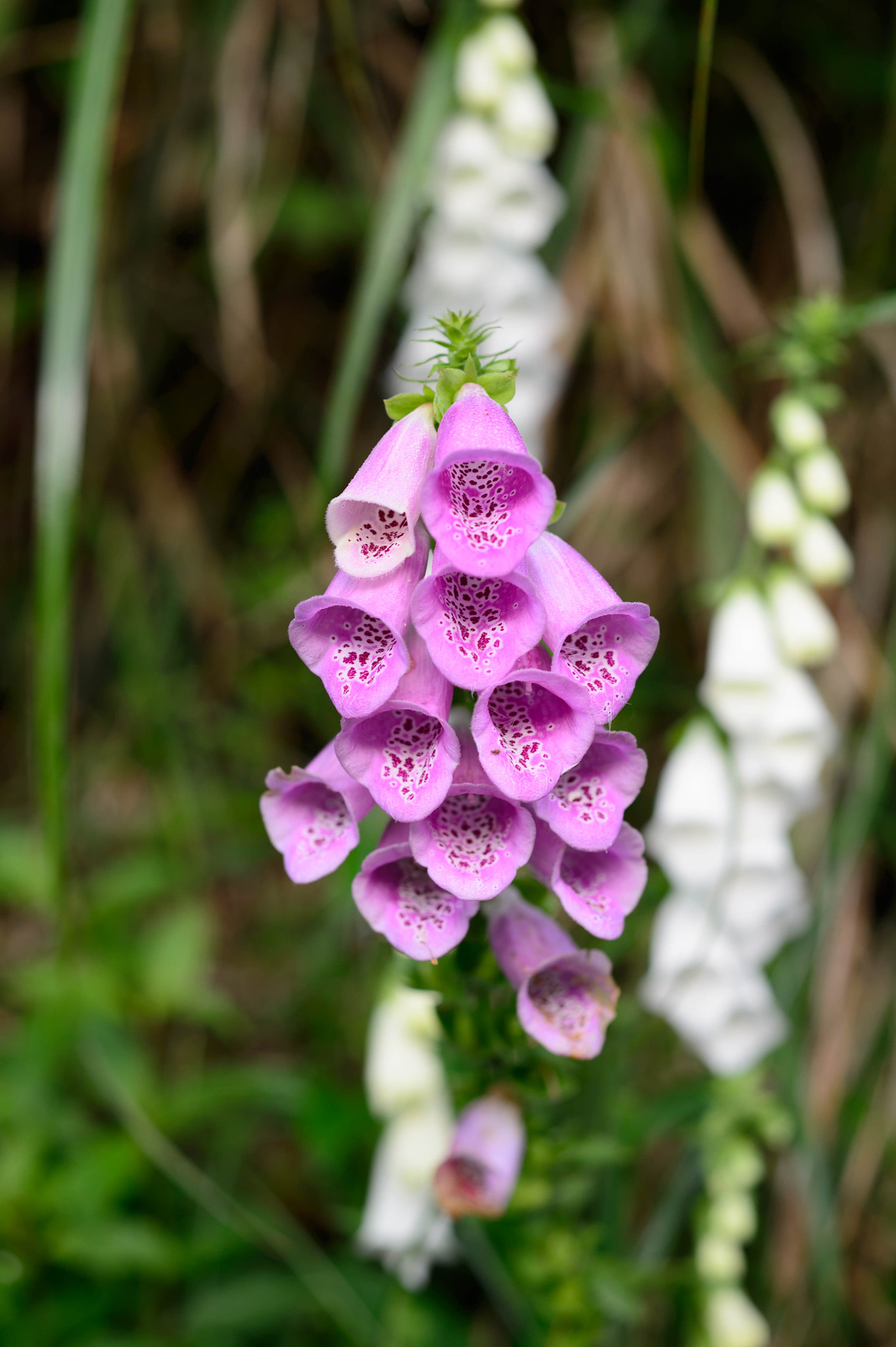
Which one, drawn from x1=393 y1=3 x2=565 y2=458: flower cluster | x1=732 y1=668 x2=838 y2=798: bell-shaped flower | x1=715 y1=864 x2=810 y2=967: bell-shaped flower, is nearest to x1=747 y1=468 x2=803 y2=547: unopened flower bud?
x1=732 y1=668 x2=838 y2=798: bell-shaped flower

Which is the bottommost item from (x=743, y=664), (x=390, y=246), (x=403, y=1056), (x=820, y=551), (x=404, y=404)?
(x=403, y=1056)

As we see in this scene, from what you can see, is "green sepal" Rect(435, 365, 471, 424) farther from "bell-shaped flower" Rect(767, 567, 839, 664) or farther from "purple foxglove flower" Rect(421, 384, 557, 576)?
"bell-shaped flower" Rect(767, 567, 839, 664)

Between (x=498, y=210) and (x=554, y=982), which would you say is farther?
(x=498, y=210)

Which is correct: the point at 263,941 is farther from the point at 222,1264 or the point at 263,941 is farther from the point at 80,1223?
the point at 80,1223

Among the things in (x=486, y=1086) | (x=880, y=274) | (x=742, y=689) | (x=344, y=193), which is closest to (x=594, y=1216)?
(x=486, y=1086)

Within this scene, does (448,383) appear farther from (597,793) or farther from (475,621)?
(597,793)

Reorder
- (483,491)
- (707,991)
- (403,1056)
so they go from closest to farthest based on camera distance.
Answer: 1. (483,491)
2. (403,1056)
3. (707,991)

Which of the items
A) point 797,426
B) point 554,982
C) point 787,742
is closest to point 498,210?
point 797,426
